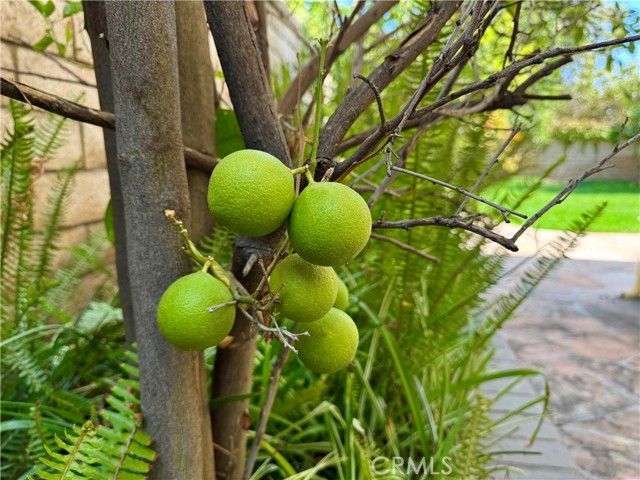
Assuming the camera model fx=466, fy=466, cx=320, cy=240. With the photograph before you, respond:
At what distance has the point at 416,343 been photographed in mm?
1379

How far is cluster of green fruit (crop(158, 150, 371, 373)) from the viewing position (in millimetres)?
439

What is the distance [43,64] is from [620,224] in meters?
6.66

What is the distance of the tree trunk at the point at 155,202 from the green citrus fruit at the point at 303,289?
186mm

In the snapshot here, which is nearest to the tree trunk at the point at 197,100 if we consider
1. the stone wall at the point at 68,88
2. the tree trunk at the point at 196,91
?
the tree trunk at the point at 196,91

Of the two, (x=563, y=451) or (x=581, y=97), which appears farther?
(x=581, y=97)

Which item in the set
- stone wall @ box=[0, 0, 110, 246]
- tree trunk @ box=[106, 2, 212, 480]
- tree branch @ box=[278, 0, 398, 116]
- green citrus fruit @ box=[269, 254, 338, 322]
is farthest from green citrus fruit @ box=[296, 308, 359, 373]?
stone wall @ box=[0, 0, 110, 246]

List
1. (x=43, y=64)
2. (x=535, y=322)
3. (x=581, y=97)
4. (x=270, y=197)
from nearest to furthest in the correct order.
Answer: (x=270, y=197) < (x=43, y=64) < (x=535, y=322) < (x=581, y=97)

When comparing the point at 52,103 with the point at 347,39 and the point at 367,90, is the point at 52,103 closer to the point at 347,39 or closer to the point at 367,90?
the point at 367,90

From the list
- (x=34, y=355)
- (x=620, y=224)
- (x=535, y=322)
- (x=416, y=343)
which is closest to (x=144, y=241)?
(x=34, y=355)

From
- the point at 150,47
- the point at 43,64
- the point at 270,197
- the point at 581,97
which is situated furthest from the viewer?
the point at 581,97

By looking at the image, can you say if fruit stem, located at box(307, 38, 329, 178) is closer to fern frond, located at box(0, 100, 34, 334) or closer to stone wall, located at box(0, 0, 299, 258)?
fern frond, located at box(0, 100, 34, 334)

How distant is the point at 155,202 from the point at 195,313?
18cm

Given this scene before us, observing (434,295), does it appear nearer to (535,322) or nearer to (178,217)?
(178,217)

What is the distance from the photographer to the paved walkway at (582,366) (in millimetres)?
1539
